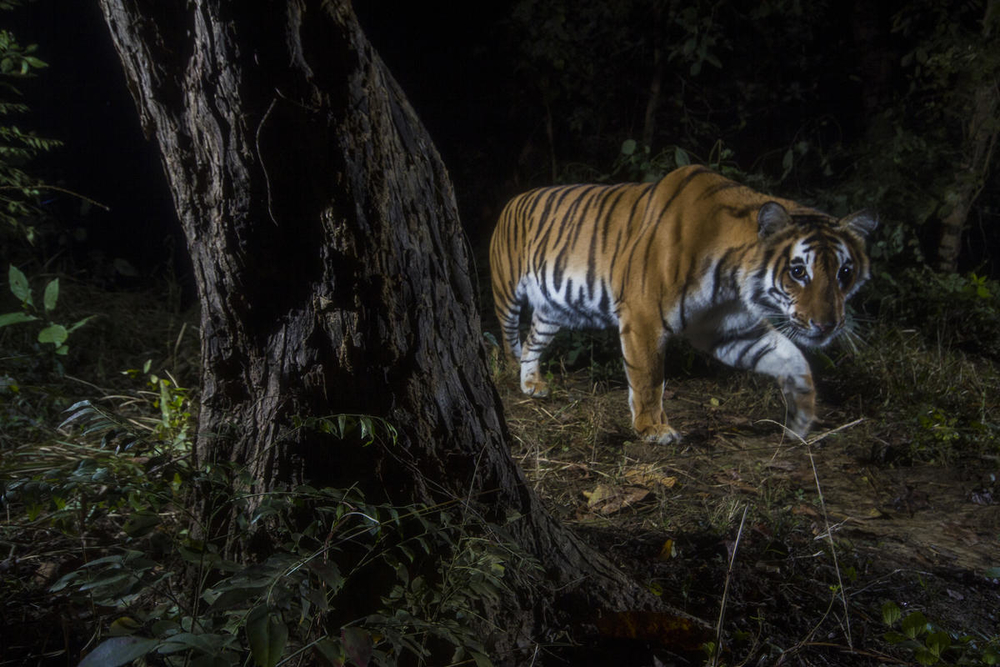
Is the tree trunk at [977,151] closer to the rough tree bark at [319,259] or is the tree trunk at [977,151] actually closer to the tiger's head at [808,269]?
the tiger's head at [808,269]

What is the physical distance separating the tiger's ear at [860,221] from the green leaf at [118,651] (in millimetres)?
3188

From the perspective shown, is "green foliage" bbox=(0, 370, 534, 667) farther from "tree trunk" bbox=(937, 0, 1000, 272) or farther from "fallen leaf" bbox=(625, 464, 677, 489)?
"tree trunk" bbox=(937, 0, 1000, 272)

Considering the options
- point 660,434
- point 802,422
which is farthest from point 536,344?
point 802,422

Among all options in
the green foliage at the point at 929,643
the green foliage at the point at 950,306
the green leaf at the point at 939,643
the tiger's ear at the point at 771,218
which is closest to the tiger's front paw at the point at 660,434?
the tiger's ear at the point at 771,218

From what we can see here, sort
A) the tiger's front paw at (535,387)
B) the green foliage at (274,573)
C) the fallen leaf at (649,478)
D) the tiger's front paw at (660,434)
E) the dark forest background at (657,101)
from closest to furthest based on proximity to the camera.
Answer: the green foliage at (274,573) < the fallen leaf at (649,478) < the tiger's front paw at (660,434) < the tiger's front paw at (535,387) < the dark forest background at (657,101)

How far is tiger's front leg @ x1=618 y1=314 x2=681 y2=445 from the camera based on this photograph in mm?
3100

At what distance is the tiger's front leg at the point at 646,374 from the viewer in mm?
3100

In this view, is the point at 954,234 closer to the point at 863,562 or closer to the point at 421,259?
the point at 863,562

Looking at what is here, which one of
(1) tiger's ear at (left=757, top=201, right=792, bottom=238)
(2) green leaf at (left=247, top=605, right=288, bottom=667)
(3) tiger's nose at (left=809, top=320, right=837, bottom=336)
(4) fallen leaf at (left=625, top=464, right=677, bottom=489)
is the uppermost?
(1) tiger's ear at (left=757, top=201, right=792, bottom=238)

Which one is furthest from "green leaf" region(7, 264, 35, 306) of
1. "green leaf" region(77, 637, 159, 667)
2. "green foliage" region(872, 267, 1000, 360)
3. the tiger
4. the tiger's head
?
"green foliage" region(872, 267, 1000, 360)

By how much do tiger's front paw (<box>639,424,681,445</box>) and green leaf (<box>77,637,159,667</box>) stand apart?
2572mm

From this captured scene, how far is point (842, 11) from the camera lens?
4.63m

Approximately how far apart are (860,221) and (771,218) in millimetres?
466

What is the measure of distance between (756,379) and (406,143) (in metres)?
3.00
